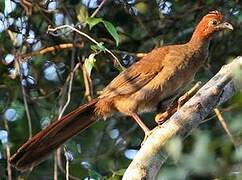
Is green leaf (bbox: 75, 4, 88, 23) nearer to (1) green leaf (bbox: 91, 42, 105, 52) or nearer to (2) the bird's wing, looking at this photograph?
(2) the bird's wing

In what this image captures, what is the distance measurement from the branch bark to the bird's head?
1.28 meters

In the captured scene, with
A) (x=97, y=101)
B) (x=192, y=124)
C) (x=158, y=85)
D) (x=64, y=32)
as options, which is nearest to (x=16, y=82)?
(x=64, y=32)

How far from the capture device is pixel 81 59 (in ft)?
15.2

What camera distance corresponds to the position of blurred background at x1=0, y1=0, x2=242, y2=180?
4387 mm

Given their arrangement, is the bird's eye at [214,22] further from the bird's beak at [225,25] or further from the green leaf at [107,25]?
the green leaf at [107,25]

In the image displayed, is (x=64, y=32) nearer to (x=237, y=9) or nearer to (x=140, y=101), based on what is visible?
(x=140, y=101)

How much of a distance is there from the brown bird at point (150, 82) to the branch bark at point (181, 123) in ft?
3.63

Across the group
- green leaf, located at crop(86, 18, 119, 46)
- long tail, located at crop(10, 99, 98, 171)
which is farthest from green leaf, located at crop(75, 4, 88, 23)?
green leaf, located at crop(86, 18, 119, 46)

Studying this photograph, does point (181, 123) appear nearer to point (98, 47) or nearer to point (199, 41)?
point (98, 47)

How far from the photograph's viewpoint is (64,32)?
4.57 m

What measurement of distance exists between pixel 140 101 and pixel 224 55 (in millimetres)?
1113

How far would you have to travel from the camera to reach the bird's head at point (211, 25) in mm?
4156

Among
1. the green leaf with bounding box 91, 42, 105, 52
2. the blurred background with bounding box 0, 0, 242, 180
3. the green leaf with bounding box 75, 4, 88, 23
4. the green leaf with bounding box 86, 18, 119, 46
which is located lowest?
the blurred background with bounding box 0, 0, 242, 180

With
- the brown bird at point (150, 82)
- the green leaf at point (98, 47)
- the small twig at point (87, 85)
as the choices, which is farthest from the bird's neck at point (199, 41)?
the green leaf at point (98, 47)
